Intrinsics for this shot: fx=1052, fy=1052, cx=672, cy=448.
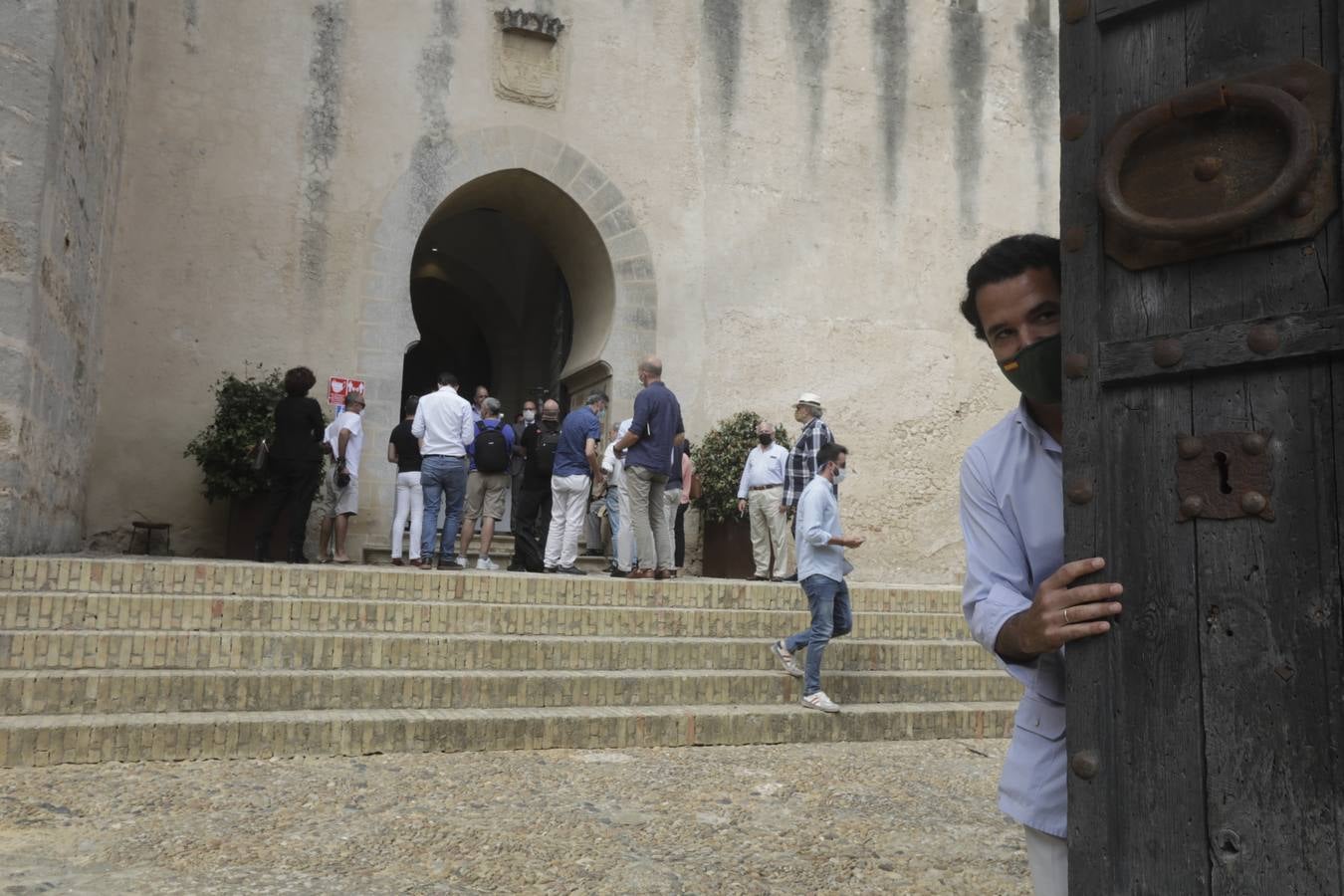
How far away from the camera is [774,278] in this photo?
12156 mm

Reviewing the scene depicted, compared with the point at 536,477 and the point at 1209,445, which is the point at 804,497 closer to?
the point at 536,477

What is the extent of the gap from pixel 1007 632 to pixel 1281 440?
47cm

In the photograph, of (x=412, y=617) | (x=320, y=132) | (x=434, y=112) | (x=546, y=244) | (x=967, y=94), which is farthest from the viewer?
(x=967, y=94)

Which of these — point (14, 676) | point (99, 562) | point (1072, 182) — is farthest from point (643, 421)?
point (1072, 182)

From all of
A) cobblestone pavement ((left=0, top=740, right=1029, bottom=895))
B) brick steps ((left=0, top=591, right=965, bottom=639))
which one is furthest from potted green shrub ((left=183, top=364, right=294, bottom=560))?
cobblestone pavement ((left=0, top=740, right=1029, bottom=895))

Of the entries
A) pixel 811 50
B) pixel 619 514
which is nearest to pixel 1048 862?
pixel 619 514

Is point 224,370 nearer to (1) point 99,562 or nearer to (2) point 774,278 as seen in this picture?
(1) point 99,562

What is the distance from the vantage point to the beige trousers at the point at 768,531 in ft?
32.6

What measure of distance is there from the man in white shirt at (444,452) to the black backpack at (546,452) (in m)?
0.76

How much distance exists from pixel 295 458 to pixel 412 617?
2.45 metres

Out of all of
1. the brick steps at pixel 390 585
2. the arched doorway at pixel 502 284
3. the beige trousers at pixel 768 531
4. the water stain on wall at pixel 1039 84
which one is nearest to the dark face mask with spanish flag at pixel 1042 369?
the brick steps at pixel 390 585

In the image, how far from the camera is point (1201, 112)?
1.47m

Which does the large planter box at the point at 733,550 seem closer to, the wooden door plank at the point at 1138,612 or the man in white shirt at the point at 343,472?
the man in white shirt at the point at 343,472

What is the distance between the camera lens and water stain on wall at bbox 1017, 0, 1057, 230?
13438mm
